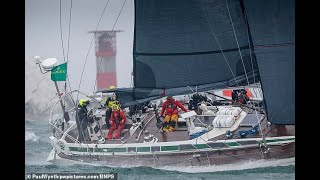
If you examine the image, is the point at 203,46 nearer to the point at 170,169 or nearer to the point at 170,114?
the point at 170,114

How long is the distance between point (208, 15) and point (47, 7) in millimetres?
1812

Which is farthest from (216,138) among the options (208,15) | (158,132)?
(208,15)

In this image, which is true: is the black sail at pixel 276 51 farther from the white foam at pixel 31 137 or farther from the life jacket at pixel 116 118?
the white foam at pixel 31 137

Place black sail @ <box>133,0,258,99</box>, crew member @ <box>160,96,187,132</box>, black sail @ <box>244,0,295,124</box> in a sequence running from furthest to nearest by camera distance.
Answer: crew member @ <box>160,96,187,132</box>
black sail @ <box>133,0,258,99</box>
black sail @ <box>244,0,295,124</box>

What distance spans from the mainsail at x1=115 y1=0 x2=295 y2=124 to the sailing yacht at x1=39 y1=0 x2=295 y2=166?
0.01 metres

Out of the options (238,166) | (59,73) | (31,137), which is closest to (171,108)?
(238,166)

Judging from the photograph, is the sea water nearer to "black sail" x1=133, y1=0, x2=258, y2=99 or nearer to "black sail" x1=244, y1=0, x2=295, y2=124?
"black sail" x1=244, y1=0, x2=295, y2=124

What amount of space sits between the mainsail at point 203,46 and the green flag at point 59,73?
29.5 inches

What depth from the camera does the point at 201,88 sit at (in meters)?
9.09

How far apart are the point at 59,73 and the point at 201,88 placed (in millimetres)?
1637

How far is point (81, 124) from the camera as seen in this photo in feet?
29.5

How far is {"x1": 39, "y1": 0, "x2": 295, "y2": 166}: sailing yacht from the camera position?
8320 millimetres

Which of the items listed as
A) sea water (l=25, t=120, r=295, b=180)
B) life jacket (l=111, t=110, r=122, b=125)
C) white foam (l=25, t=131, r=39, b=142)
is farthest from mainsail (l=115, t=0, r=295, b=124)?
white foam (l=25, t=131, r=39, b=142)

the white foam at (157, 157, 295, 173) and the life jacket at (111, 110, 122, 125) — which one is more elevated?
the life jacket at (111, 110, 122, 125)
